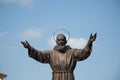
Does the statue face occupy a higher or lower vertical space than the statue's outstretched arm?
higher

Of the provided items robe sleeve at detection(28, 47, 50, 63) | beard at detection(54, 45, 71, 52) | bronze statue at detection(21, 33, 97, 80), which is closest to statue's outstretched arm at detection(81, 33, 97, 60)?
bronze statue at detection(21, 33, 97, 80)

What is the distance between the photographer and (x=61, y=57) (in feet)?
36.7

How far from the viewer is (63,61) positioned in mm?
11086

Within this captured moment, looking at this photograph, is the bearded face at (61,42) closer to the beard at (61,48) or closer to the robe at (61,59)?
the beard at (61,48)

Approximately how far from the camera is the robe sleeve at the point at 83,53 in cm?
1076

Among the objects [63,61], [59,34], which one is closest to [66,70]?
[63,61]

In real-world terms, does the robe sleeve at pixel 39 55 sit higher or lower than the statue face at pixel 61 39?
lower

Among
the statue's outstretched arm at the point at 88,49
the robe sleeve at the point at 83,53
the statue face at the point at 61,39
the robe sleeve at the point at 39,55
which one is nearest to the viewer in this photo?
the statue's outstretched arm at the point at 88,49

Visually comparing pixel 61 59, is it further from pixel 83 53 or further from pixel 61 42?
pixel 83 53

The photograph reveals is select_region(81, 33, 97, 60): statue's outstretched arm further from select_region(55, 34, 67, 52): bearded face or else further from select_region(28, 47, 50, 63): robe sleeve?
select_region(28, 47, 50, 63): robe sleeve

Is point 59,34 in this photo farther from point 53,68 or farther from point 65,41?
point 53,68

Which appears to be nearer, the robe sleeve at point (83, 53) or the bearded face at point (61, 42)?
the robe sleeve at point (83, 53)

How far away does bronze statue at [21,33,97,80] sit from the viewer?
1092 cm

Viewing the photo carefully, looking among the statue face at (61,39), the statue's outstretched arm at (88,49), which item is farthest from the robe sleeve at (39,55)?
the statue's outstretched arm at (88,49)
